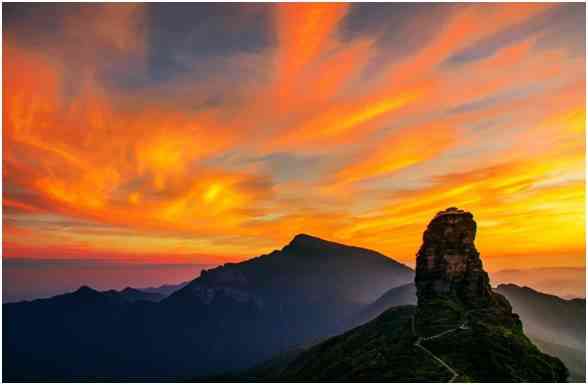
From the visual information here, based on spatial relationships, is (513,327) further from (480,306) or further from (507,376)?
(507,376)

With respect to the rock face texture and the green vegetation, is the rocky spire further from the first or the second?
the green vegetation

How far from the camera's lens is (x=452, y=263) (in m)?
97.8

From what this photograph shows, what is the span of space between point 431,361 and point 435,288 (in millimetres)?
33962

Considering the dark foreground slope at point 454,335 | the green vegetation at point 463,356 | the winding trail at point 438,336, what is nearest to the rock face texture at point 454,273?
the dark foreground slope at point 454,335

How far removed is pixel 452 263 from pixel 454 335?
84.2 ft

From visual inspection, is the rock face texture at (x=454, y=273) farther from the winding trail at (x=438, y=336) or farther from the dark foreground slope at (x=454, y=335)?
the winding trail at (x=438, y=336)

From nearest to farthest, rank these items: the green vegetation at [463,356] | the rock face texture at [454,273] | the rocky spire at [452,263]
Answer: the green vegetation at [463,356]
the rock face texture at [454,273]
the rocky spire at [452,263]

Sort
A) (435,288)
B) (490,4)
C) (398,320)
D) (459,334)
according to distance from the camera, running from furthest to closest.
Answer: (398,320) → (435,288) → (459,334) → (490,4)

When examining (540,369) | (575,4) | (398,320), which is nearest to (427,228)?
(540,369)

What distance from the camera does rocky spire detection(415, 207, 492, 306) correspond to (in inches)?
3760

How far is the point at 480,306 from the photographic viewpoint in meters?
92.4

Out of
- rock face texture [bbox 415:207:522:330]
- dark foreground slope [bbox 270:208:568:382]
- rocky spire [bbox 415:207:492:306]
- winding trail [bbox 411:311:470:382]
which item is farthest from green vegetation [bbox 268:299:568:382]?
rocky spire [bbox 415:207:492:306]

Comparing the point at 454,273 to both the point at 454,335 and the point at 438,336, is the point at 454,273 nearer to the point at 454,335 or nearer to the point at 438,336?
the point at 438,336

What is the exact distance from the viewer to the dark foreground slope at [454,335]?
6247 cm
